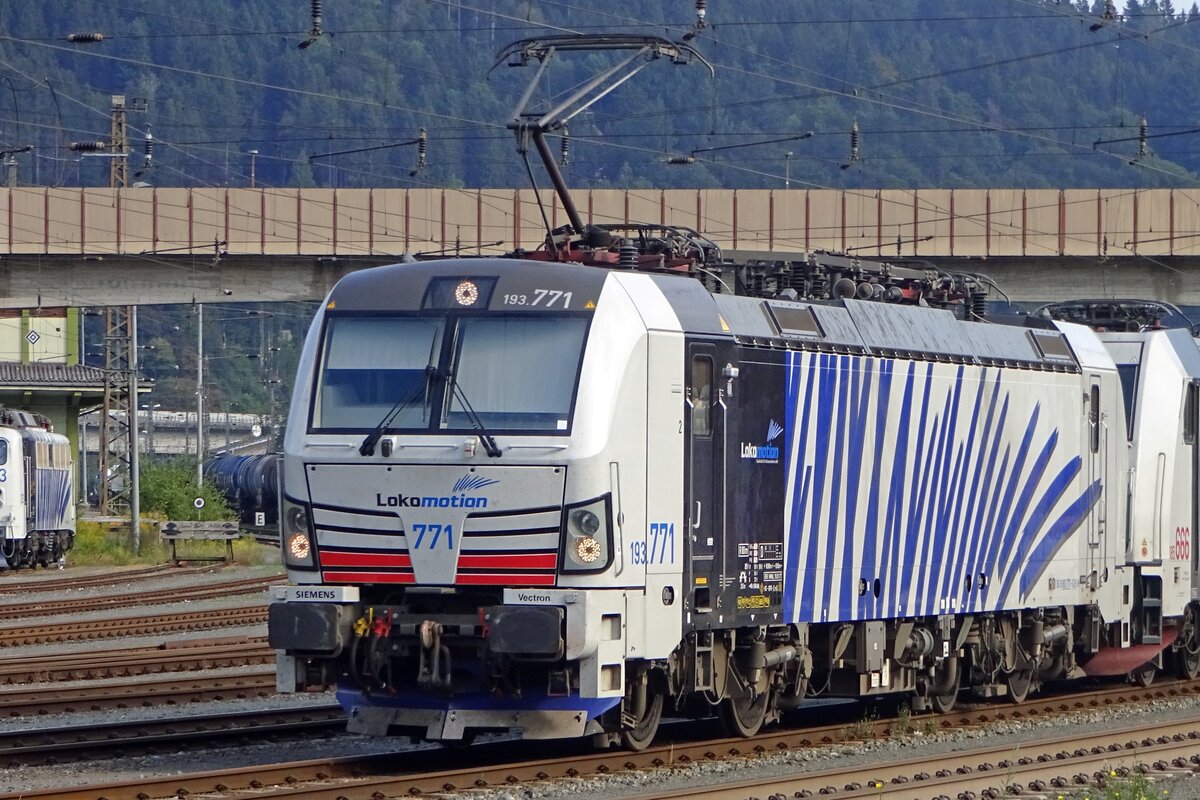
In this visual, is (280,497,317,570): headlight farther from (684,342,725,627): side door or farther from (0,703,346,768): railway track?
(684,342,725,627): side door

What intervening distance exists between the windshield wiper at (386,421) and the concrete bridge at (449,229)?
28.6 meters

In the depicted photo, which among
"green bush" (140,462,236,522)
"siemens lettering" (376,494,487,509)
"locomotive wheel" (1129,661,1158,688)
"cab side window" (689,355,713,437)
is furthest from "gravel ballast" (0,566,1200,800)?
"green bush" (140,462,236,522)

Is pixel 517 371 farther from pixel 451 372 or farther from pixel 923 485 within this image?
pixel 923 485

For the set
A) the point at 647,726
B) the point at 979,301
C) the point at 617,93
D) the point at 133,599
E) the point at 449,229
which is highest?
the point at 617,93

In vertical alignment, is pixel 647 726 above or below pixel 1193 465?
below

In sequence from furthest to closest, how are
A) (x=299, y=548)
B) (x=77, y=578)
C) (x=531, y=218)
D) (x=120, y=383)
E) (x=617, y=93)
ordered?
(x=617, y=93) → (x=120, y=383) → (x=531, y=218) → (x=77, y=578) → (x=299, y=548)

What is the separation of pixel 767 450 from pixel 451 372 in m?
2.65

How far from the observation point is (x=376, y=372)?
12.8 meters

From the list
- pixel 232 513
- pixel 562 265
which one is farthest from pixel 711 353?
pixel 232 513

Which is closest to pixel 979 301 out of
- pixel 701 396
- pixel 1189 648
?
pixel 1189 648

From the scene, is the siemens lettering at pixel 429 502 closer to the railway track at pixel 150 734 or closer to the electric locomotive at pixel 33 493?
the railway track at pixel 150 734

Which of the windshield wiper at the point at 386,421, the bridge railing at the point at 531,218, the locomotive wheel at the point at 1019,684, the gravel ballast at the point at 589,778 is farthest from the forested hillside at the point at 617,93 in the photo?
the windshield wiper at the point at 386,421

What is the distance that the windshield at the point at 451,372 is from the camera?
12.4 m

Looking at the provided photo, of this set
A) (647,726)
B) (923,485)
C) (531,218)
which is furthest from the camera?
(531,218)
